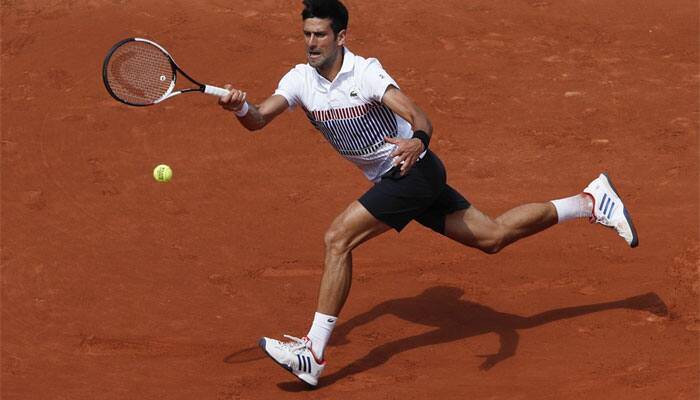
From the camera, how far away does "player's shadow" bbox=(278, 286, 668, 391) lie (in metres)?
8.94

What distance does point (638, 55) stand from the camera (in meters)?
14.1

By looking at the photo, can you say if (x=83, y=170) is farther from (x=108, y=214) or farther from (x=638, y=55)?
(x=638, y=55)

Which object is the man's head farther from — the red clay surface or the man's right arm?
the red clay surface

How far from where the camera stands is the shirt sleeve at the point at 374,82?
8.20m

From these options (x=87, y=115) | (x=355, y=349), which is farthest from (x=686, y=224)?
(x=87, y=115)

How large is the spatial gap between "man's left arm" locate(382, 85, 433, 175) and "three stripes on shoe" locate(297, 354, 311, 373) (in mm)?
1366

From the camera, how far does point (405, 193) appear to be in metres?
8.36

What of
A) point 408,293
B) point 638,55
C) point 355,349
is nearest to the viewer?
point 355,349

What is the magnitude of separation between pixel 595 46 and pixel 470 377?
673 cm

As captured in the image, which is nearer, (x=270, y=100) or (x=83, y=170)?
(x=270, y=100)

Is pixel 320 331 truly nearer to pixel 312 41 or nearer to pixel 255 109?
pixel 255 109

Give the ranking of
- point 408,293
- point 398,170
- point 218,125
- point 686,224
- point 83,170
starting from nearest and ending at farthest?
point 398,170 < point 408,293 < point 686,224 < point 83,170 < point 218,125

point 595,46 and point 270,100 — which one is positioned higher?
point 270,100

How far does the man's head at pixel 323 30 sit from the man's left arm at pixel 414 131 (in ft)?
1.59
